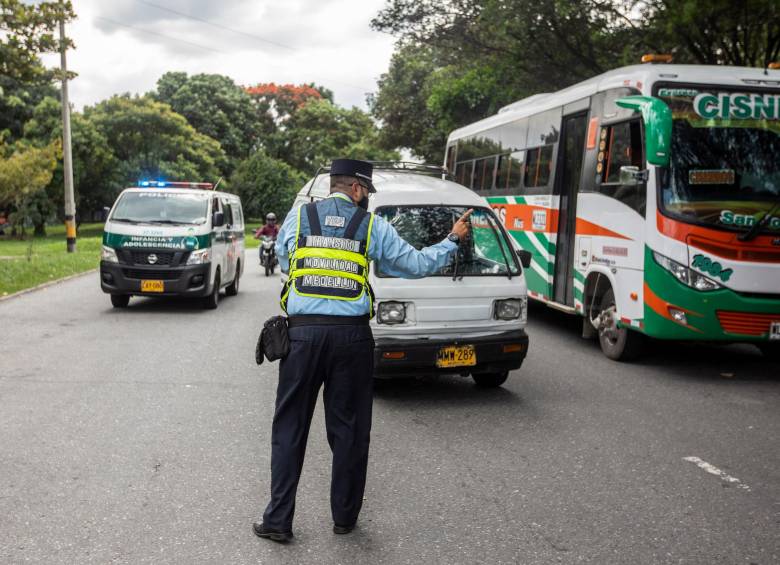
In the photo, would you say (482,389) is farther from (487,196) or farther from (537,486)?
(487,196)

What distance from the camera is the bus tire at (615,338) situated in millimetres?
9578

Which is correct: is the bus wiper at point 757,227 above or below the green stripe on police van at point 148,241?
above

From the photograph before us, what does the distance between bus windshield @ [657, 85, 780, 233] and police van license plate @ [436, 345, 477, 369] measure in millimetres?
2828

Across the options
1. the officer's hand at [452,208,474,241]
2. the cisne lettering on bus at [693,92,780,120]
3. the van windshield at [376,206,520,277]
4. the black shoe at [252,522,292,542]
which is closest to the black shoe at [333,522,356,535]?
the black shoe at [252,522,292,542]

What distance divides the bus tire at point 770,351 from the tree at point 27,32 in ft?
44.3

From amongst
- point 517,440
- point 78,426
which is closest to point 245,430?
point 78,426

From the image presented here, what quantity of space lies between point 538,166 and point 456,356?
598 centimetres

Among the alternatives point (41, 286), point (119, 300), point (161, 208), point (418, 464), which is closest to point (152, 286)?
point (119, 300)

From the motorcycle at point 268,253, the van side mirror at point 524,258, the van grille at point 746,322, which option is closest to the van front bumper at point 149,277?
the van side mirror at point 524,258

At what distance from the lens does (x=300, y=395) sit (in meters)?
4.29

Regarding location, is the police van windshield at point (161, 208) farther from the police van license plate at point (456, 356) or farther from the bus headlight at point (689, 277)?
the bus headlight at point (689, 277)

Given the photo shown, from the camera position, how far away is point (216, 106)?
204 feet

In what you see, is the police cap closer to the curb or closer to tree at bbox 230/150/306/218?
the curb

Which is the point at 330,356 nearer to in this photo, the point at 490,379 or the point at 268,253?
the point at 490,379
